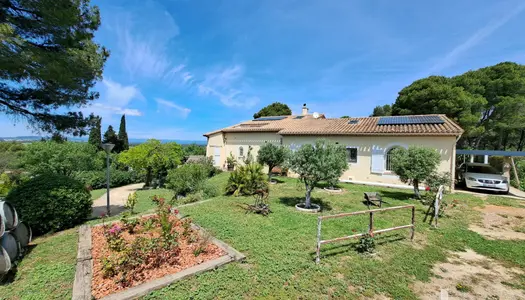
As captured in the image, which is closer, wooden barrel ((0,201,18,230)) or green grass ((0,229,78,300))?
green grass ((0,229,78,300))

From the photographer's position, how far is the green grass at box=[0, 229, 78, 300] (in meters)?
3.20

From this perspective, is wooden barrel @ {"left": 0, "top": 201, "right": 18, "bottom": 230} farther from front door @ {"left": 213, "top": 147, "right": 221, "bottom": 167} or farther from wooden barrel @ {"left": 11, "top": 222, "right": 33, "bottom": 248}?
front door @ {"left": 213, "top": 147, "right": 221, "bottom": 167}

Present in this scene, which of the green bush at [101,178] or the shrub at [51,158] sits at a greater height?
the shrub at [51,158]

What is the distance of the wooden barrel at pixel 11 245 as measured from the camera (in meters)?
3.86

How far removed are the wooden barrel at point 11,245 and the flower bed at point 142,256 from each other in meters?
1.20

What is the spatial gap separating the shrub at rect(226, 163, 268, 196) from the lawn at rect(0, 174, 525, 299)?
297 centimetres

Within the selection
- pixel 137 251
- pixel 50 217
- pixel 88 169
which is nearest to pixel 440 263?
pixel 137 251

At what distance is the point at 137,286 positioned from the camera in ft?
10.7

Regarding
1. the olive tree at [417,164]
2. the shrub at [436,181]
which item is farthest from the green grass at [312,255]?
the olive tree at [417,164]

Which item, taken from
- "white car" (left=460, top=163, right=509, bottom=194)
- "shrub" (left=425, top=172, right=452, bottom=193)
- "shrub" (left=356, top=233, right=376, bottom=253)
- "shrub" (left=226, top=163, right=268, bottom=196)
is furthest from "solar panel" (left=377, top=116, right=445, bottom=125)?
"shrub" (left=356, top=233, right=376, bottom=253)

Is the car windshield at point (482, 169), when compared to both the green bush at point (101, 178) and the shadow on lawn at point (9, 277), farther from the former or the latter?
the green bush at point (101, 178)

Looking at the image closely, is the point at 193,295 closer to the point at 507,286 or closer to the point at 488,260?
the point at 507,286

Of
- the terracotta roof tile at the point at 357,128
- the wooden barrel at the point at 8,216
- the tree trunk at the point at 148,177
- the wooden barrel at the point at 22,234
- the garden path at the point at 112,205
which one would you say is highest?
the terracotta roof tile at the point at 357,128

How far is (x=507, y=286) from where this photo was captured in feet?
12.4
